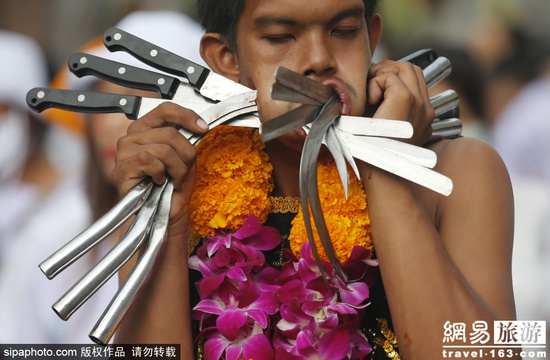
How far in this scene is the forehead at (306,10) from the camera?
4.64 feet

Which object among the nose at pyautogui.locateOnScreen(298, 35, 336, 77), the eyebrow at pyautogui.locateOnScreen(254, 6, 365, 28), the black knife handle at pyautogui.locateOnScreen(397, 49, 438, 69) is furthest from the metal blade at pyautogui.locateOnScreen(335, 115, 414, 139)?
the black knife handle at pyautogui.locateOnScreen(397, 49, 438, 69)

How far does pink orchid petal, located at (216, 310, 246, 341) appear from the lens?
1.44 m

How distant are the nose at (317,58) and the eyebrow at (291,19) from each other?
0.13 feet

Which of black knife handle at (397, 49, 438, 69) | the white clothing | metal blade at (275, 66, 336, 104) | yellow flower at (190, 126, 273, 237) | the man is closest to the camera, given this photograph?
metal blade at (275, 66, 336, 104)

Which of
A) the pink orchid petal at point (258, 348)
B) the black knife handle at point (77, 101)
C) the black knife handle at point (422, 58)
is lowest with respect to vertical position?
the pink orchid petal at point (258, 348)

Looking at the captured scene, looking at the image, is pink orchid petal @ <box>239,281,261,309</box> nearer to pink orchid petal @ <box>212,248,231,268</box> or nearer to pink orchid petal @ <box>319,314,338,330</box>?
pink orchid petal @ <box>212,248,231,268</box>

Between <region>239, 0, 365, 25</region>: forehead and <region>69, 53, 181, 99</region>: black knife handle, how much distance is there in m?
0.24

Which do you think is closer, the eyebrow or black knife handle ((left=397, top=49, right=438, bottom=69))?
the eyebrow

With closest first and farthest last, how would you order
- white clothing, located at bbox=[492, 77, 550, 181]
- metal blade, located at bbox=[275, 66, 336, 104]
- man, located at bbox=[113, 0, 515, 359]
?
metal blade, located at bbox=[275, 66, 336, 104] → man, located at bbox=[113, 0, 515, 359] → white clothing, located at bbox=[492, 77, 550, 181]

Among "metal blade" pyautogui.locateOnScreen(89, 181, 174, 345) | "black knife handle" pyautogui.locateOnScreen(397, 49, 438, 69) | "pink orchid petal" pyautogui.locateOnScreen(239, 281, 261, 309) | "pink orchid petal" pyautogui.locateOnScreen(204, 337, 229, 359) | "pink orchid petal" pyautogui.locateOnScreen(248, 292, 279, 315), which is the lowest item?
"pink orchid petal" pyautogui.locateOnScreen(204, 337, 229, 359)

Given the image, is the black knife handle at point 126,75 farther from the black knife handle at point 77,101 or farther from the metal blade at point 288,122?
the metal blade at point 288,122

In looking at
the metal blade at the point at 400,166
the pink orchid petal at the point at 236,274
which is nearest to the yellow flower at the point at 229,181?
the pink orchid petal at the point at 236,274

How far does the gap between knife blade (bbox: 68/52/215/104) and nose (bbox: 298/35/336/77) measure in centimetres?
24

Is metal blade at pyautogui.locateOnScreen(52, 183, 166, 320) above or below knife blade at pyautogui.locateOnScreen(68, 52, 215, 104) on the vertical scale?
below
